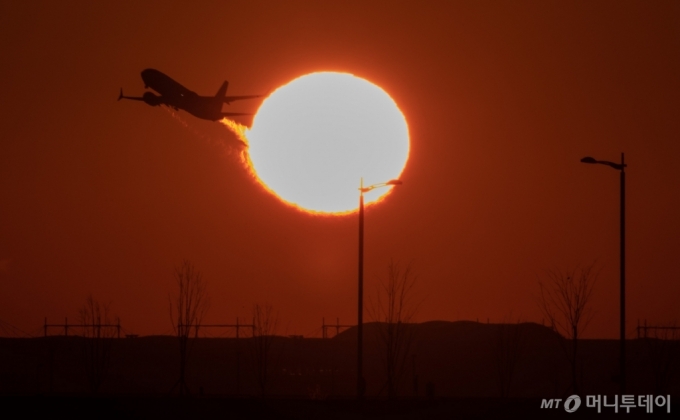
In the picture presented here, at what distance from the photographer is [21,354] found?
319 ft

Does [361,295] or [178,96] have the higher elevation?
[178,96]

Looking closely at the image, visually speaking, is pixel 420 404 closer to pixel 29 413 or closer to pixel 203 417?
pixel 203 417

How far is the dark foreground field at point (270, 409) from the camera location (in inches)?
1619

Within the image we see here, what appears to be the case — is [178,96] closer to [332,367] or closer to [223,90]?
[223,90]

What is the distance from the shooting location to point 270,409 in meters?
43.3

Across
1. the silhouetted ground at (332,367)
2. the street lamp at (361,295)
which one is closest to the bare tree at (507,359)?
the silhouetted ground at (332,367)

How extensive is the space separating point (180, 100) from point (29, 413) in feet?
136

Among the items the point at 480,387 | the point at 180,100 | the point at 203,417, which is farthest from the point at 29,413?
the point at 480,387

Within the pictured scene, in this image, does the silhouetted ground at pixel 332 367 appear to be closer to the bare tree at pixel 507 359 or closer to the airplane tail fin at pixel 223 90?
the bare tree at pixel 507 359

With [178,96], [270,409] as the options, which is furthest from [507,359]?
[270,409]

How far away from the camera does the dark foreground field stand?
→ 41.1 metres

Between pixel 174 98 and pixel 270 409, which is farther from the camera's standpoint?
pixel 174 98

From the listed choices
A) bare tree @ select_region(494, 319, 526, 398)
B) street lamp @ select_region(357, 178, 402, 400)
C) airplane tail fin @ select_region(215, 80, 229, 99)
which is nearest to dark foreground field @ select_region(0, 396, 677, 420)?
street lamp @ select_region(357, 178, 402, 400)

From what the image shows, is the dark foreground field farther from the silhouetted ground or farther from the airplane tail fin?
the airplane tail fin
